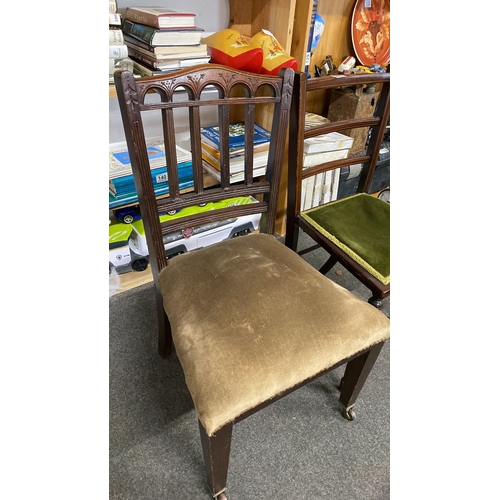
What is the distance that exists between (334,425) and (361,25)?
5.96 feet

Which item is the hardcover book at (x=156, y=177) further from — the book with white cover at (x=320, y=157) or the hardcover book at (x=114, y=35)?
the book with white cover at (x=320, y=157)

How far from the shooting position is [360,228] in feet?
3.77

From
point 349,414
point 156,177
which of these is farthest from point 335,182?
point 349,414

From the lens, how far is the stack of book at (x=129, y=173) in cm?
129

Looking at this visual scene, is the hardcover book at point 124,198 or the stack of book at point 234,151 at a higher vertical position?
the stack of book at point 234,151

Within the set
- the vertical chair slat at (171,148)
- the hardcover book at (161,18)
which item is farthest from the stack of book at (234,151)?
the vertical chair slat at (171,148)

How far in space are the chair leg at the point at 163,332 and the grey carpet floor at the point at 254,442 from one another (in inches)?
2.0

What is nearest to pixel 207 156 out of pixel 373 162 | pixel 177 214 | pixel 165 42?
pixel 177 214

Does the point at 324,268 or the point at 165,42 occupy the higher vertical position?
the point at 165,42

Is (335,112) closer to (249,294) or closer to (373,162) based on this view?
(373,162)

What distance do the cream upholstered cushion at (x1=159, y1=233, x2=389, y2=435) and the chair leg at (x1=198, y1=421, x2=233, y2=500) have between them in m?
0.08

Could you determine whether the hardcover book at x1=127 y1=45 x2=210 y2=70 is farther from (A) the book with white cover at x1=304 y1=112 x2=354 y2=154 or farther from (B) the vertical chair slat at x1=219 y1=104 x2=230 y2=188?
(A) the book with white cover at x1=304 y1=112 x2=354 y2=154

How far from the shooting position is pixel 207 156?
1475 mm

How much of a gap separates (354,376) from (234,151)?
0.95 m
